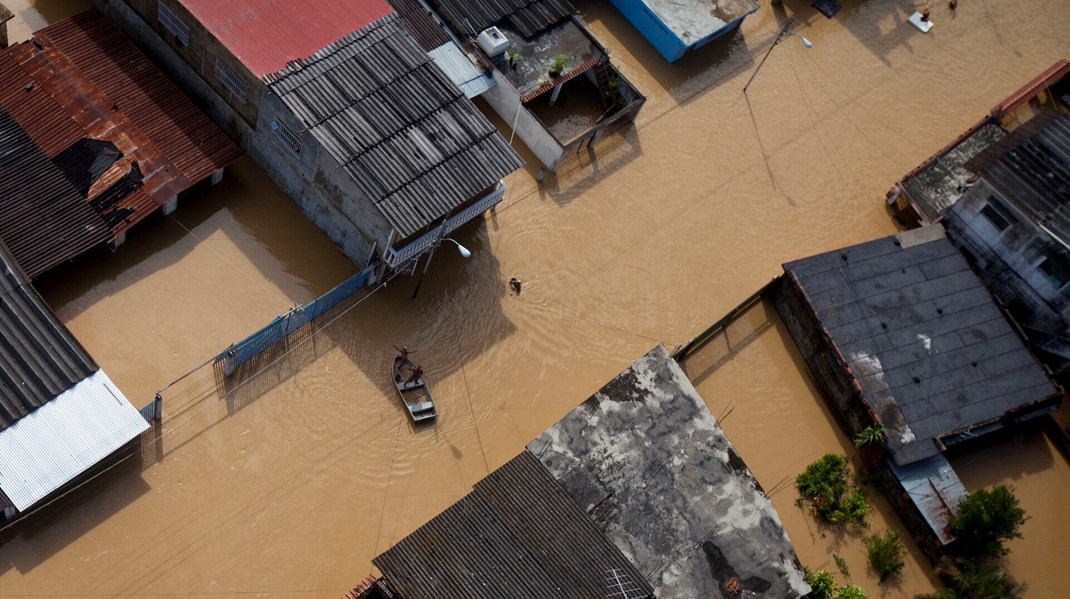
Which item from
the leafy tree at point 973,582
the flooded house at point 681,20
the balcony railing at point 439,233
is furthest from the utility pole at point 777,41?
the leafy tree at point 973,582

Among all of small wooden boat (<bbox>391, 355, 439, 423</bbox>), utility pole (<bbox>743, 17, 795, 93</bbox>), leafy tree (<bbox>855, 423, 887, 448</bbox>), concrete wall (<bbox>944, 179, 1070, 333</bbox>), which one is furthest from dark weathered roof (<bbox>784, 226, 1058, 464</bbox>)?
small wooden boat (<bbox>391, 355, 439, 423</bbox>)

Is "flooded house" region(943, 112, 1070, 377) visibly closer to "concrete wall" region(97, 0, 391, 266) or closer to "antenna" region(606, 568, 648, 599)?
"antenna" region(606, 568, 648, 599)

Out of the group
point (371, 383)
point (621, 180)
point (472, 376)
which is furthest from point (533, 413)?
point (621, 180)

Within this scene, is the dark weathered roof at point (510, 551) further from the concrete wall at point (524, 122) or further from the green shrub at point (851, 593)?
the concrete wall at point (524, 122)

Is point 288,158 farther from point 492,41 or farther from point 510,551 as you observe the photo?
point 510,551

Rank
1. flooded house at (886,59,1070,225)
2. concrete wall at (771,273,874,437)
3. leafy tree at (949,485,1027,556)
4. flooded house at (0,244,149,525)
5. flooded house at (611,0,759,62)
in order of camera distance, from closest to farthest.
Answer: flooded house at (0,244,149,525), leafy tree at (949,485,1027,556), concrete wall at (771,273,874,437), flooded house at (886,59,1070,225), flooded house at (611,0,759,62)

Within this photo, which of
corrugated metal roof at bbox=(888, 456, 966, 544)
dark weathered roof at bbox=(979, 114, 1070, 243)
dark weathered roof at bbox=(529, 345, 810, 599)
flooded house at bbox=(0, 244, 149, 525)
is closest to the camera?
flooded house at bbox=(0, 244, 149, 525)

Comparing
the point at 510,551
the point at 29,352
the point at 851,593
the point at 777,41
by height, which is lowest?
the point at 851,593

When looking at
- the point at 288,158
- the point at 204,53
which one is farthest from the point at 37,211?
the point at 288,158
